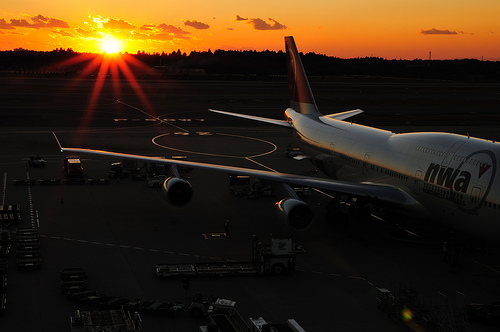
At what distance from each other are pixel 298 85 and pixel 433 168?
18409mm

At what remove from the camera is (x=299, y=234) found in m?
32.0

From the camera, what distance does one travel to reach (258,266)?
25750mm

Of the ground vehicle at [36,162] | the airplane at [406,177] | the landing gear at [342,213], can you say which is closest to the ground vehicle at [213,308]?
the airplane at [406,177]

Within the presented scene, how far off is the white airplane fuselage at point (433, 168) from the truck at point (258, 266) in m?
6.31

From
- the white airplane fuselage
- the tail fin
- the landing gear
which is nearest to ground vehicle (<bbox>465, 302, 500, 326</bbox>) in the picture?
the white airplane fuselage

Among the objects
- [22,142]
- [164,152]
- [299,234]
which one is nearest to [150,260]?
[299,234]

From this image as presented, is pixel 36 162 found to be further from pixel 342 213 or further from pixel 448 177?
pixel 448 177

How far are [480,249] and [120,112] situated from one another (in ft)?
228

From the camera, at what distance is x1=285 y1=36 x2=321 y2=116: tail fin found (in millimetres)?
43625

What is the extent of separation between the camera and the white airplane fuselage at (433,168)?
24609mm

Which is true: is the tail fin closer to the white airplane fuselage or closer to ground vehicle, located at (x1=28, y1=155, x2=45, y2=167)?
the white airplane fuselage

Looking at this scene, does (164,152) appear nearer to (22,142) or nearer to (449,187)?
(22,142)

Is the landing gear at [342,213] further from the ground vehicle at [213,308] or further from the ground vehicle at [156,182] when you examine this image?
the ground vehicle at [156,182]

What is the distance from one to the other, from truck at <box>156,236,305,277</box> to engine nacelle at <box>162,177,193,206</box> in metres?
5.63
